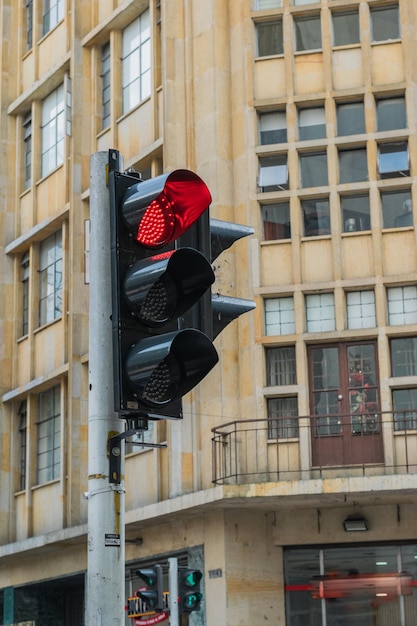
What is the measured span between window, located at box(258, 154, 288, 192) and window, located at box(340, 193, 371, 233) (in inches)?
46.5

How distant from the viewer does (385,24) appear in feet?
74.5

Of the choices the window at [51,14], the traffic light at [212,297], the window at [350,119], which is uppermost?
the window at [51,14]

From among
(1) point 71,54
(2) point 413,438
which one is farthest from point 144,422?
(1) point 71,54

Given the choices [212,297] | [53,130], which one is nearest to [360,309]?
[53,130]

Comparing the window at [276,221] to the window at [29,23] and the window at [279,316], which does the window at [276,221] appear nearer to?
the window at [279,316]

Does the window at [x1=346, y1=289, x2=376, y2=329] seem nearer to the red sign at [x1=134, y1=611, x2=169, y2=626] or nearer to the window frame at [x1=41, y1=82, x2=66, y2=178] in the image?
the red sign at [x1=134, y1=611, x2=169, y2=626]

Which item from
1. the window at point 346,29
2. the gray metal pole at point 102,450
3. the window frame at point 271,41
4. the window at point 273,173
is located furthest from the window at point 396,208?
the gray metal pole at point 102,450

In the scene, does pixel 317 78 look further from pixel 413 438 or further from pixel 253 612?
pixel 253 612

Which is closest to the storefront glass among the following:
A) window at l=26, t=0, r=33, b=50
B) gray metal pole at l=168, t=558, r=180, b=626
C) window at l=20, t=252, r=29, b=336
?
gray metal pole at l=168, t=558, r=180, b=626

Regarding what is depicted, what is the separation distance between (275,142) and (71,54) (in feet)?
24.5

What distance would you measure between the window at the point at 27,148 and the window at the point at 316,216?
1002 centimetres

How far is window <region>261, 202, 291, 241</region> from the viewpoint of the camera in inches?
883

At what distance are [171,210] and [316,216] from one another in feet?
57.3

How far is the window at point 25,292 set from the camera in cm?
2944
